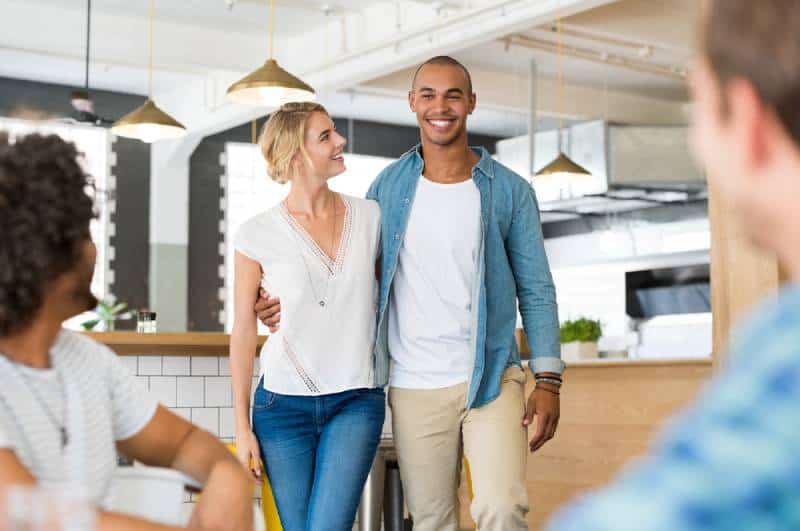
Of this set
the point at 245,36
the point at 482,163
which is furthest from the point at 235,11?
the point at 482,163

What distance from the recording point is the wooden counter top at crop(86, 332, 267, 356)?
398 centimetres

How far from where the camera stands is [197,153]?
1150 centimetres

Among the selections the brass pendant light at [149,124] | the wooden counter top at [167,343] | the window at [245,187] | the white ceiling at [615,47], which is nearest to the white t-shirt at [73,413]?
the wooden counter top at [167,343]

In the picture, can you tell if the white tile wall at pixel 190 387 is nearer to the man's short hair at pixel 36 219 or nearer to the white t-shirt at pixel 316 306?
the white t-shirt at pixel 316 306

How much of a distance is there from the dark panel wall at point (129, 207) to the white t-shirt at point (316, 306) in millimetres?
8272

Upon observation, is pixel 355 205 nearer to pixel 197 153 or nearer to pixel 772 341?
pixel 772 341

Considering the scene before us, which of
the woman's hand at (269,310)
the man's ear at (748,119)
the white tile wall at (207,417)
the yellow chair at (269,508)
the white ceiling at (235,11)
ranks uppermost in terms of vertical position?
the white ceiling at (235,11)

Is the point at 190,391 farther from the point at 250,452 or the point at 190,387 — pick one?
the point at 250,452

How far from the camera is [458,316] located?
2869 millimetres

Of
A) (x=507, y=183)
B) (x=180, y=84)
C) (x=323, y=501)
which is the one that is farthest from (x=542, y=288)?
(x=180, y=84)

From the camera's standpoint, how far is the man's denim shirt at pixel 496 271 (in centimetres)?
289

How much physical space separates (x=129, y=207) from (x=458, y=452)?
8.64 m

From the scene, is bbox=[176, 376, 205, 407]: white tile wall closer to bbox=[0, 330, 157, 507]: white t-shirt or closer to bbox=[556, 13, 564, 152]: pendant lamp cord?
bbox=[0, 330, 157, 507]: white t-shirt

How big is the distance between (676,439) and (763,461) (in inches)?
1.7
